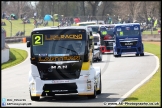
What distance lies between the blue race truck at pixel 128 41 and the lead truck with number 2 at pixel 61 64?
83.3 feet

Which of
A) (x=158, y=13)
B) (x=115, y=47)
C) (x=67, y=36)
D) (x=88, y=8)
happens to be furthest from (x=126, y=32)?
(x=88, y=8)

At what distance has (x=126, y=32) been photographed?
42000mm

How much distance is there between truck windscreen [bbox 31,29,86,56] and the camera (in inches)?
630

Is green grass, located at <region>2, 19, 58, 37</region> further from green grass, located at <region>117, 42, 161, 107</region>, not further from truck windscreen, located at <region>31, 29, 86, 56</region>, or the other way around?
truck windscreen, located at <region>31, 29, 86, 56</region>

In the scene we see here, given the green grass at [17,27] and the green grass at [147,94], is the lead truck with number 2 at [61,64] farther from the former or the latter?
the green grass at [17,27]

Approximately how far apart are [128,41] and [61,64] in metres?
25.9

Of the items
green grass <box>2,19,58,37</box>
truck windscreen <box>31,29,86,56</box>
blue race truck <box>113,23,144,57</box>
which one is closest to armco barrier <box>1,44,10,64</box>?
blue race truck <box>113,23,144,57</box>

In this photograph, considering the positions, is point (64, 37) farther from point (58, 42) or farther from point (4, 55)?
point (4, 55)

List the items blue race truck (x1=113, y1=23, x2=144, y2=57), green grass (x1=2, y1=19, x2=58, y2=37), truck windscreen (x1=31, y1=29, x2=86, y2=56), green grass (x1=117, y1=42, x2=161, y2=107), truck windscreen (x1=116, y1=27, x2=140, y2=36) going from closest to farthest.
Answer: green grass (x1=117, y1=42, x2=161, y2=107) → truck windscreen (x1=31, y1=29, x2=86, y2=56) → blue race truck (x1=113, y1=23, x2=144, y2=57) → truck windscreen (x1=116, y1=27, x2=140, y2=36) → green grass (x1=2, y1=19, x2=58, y2=37)

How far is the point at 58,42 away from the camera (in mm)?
16094

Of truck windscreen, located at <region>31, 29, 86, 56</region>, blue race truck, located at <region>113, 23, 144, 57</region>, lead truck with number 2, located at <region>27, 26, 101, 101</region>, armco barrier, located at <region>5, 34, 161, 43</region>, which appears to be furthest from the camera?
armco barrier, located at <region>5, 34, 161, 43</region>

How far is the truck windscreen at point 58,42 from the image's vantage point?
1600 centimetres

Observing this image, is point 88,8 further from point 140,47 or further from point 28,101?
point 28,101

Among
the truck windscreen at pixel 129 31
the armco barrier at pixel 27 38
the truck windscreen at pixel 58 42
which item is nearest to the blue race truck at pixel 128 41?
the truck windscreen at pixel 129 31
